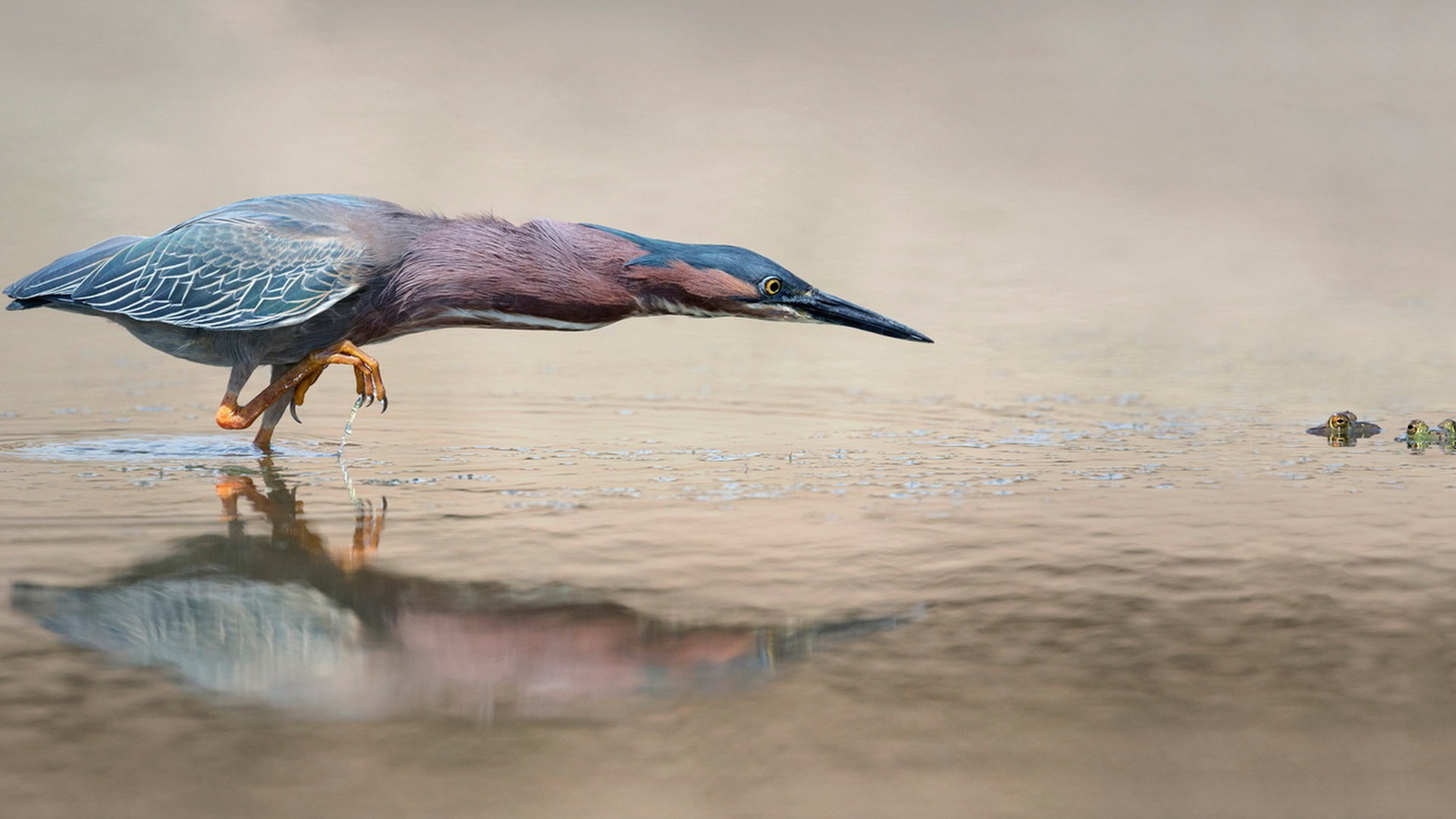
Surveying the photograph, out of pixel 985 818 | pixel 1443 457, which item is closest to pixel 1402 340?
pixel 1443 457

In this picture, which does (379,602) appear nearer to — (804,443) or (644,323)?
(804,443)

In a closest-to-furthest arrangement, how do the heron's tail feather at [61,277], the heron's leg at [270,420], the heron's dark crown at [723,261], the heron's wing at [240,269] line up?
the heron's dark crown at [723,261] < the heron's wing at [240,269] < the heron's tail feather at [61,277] < the heron's leg at [270,420]

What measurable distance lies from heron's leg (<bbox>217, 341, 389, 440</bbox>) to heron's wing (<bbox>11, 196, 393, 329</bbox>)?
0.71 ft

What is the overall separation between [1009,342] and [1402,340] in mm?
2577

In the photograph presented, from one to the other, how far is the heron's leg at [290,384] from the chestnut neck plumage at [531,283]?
0.64ft

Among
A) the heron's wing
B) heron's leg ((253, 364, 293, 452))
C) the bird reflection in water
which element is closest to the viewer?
the bird reflection in water

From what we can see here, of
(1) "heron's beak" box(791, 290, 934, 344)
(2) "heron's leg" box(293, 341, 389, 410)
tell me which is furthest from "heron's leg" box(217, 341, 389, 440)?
(1) "heron's beak" box(791, 290, 934, 344)

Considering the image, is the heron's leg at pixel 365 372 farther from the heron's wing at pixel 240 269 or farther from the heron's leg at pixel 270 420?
the heron's leg at pixel 270 420

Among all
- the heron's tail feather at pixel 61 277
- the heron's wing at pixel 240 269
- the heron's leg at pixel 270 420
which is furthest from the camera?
the heron's leg at pixel 270 420

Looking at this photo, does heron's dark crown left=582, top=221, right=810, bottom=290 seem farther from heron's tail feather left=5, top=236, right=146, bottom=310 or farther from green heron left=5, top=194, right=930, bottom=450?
heron's tail feather left=5, top=236, right=146, bottom=310

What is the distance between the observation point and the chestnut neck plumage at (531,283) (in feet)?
19.1

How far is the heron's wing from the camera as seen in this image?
5.98 metres

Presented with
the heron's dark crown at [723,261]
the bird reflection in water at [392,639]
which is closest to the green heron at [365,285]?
the heron's dark crown at [723,261]

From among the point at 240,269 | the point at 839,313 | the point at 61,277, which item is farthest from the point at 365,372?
the point at 839,313
